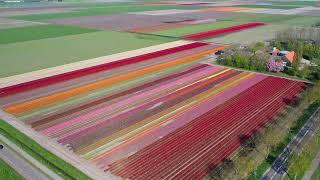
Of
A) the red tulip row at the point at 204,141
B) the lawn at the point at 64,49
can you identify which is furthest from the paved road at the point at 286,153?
the lawn at the point at 64,49

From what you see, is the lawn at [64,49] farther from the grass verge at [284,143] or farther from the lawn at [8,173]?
the grass verge at [284,143]

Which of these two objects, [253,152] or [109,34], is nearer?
[253,152]

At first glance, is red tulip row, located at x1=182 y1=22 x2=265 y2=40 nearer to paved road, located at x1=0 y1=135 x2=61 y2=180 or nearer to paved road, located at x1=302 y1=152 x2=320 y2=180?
paved road, located at x1=302 y1=152 x2=320 y2=180

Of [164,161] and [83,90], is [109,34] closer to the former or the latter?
[83,90]

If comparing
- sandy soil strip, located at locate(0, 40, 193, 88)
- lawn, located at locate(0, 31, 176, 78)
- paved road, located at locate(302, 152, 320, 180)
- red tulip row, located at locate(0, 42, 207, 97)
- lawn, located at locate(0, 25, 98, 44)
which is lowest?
paved road, located at locate(302, 152, 320, 180)

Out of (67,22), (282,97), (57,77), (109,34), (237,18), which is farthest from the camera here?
(237,18)

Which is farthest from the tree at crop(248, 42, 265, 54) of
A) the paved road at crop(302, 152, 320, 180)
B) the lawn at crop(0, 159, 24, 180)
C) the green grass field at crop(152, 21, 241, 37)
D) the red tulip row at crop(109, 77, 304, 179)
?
the lawn at crop(0, 159, 24, 180)


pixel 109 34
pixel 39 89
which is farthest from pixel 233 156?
pixel 109 34
